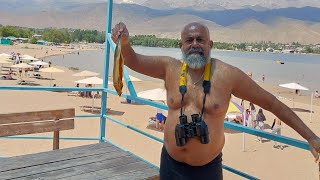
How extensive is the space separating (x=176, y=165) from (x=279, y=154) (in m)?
10.9

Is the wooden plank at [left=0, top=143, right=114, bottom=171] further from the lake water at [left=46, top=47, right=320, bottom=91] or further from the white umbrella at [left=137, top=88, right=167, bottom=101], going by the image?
the white umbrella at [left=137, top=88, right=167, bottom=101]

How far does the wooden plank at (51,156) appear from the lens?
3.17 metres

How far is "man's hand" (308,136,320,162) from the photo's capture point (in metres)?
1.98

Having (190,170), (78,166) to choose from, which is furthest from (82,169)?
(190,170)

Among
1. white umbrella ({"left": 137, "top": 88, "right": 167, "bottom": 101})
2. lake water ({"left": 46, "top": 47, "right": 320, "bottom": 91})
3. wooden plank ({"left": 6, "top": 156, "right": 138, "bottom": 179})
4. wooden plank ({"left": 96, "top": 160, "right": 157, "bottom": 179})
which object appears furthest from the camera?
lake water ({"left": 46, "top": 47, "right": 320, "bottom": 91})

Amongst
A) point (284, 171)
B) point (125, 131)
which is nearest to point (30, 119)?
point (284, 171)

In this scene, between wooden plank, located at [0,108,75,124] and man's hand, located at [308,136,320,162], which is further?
wooden plank, located at [0,108,75,124]

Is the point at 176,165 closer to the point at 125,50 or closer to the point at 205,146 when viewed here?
the point at 205,146

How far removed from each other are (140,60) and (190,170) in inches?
29.1

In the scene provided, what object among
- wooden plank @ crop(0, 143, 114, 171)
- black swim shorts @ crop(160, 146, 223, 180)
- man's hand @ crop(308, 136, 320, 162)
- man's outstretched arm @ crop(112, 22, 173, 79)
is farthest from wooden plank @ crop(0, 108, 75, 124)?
man's hand @ crop(308, 136, 320, 162)

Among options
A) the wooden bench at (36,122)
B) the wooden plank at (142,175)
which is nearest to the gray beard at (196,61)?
the wooden plank at (142,175)

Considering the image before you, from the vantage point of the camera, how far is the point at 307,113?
2297cm

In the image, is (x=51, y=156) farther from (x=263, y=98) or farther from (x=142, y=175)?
(x=263, y=98)

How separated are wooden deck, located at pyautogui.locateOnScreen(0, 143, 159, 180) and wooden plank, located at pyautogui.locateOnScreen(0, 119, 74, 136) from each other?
0.36 meters
